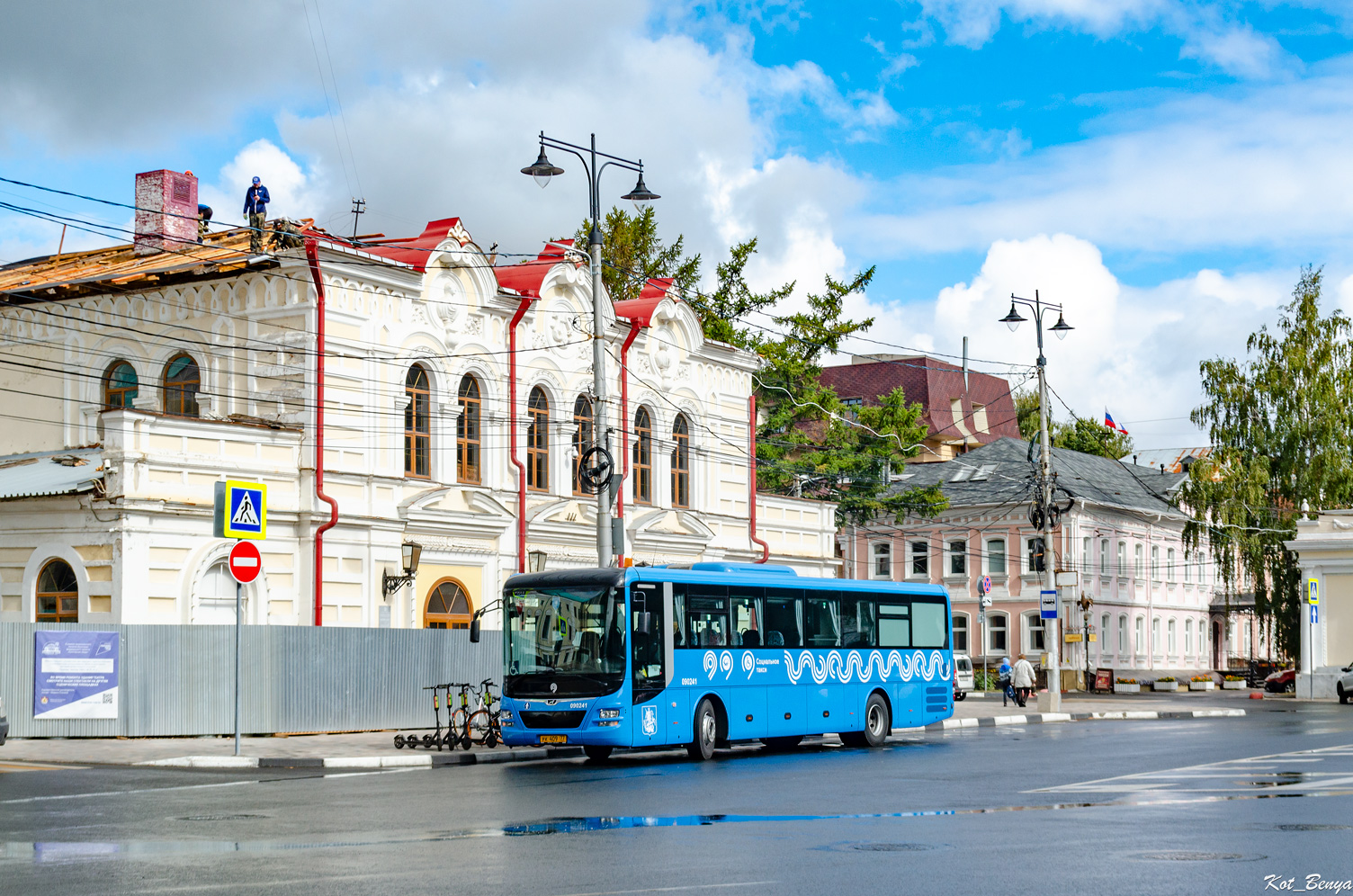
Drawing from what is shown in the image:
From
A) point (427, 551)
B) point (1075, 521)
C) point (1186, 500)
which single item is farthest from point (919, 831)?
point (1075, 521)

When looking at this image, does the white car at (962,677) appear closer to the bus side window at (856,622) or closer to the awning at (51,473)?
the bus side window at (856,622)

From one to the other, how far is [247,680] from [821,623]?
10102 mm

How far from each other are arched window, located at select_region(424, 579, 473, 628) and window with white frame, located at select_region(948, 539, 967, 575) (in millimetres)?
40681

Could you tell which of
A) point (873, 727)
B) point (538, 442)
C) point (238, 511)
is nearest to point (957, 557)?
point (538, 442)

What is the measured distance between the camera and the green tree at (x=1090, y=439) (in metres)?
88.1

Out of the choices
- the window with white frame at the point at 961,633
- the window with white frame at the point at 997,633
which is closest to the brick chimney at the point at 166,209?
the window with white frame at the point at 961,633

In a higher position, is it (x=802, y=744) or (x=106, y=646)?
(x=106, y=646)

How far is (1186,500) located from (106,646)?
45.1m

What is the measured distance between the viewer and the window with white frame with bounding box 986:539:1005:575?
71375 millimetres

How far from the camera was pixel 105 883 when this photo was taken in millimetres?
10500

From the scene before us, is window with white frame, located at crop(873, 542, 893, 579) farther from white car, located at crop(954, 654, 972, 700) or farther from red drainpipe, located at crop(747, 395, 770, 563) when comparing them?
red drainpipe, located at crop(747, 395, 770, 563)

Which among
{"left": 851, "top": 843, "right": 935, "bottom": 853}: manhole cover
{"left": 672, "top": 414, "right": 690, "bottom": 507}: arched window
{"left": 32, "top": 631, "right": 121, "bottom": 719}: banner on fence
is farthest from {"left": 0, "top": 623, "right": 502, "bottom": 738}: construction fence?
{"left": 851, "top": 843, "right": 935, "bottom": 853}: manhole cover

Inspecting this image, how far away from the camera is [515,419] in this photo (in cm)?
3678

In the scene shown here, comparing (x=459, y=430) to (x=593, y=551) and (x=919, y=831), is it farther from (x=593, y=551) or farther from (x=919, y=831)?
(x=919, y=831)
